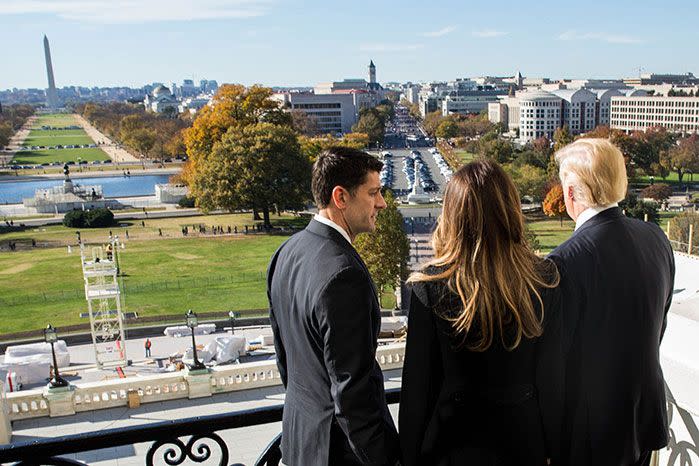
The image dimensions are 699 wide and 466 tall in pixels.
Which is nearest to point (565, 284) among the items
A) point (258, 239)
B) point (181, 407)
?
point (181, 407)

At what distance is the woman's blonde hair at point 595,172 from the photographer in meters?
2.61

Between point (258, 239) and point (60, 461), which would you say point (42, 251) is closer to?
point (258, 239)

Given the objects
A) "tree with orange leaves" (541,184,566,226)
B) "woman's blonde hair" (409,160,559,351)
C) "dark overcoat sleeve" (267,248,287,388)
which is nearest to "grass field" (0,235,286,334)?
"tree with orange leaves" (541,184,566,226)

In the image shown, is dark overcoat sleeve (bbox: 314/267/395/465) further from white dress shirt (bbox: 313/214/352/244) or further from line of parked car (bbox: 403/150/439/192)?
line of parked car (bbox: 403/150/439/192)

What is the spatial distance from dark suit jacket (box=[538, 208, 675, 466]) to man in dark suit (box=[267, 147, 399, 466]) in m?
0.65

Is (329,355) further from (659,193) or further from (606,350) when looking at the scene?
(659,193)

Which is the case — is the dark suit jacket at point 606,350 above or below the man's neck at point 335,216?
below

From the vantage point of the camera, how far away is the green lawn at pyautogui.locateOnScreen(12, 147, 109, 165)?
92.7 m

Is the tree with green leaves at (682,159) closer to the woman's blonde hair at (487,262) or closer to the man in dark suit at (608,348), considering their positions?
the man in dark suit at (608,348)

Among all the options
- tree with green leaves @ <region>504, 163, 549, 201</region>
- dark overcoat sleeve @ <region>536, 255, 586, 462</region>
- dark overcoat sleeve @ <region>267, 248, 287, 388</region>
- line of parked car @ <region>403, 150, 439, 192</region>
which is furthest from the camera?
line of parked car @ <region>403, 150, 439, 192</region>

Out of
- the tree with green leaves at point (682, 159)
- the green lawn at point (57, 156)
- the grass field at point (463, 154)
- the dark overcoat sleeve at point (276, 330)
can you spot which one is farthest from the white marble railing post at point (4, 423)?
the green lawn at point (57, 156)

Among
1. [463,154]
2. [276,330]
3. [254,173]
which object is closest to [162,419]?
[276,330]

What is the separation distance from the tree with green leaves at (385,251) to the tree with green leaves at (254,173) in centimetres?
1479

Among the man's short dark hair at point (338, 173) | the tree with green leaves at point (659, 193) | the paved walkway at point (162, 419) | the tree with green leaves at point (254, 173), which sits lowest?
the tree with green leaves at point (659, 193)
